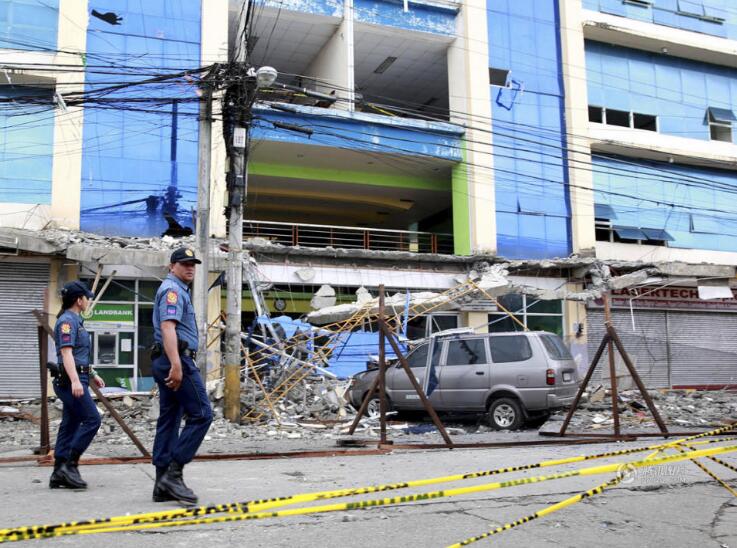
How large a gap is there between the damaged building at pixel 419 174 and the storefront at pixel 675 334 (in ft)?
0.22

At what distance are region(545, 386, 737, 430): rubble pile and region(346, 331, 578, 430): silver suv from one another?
681mm

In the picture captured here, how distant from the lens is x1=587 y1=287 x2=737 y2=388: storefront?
896 inches

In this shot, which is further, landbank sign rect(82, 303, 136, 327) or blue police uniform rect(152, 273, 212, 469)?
landbank sign rect(82, 303, 136, 327)

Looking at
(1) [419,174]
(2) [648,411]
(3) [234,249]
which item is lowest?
(2) [648,411]

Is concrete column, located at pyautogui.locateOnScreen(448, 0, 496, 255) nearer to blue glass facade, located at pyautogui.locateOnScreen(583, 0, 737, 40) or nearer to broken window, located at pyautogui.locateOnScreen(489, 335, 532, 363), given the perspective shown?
blue glass facade, located at pyautogui.locateOnScreen(583, 0, 737, 40)

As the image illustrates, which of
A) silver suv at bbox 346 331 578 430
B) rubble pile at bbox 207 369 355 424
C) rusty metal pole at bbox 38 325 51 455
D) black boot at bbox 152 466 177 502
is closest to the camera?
black boot at bbox 152 466 177 502

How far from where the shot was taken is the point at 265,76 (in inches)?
485

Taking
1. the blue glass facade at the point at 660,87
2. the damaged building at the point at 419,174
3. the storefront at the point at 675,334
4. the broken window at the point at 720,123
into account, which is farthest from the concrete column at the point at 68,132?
the broken window at the point at 720,123

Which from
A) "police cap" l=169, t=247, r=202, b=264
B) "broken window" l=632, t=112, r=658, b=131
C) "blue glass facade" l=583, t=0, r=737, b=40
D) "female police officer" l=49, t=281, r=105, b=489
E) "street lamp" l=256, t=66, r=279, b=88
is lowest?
"female police officer" l=49, t=281, r=105, b=489

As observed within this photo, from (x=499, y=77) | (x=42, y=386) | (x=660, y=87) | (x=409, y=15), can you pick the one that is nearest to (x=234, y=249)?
(x=42, y=386)

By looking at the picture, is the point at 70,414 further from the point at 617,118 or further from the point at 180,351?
the point at 617,118

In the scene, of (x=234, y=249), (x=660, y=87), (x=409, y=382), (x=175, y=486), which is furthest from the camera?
(x=660, y=87)

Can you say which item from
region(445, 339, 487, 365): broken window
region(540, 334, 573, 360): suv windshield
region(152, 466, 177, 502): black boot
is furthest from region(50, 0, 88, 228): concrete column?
region(152, 466, 177, 502): black boot

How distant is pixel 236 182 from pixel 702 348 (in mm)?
17916
